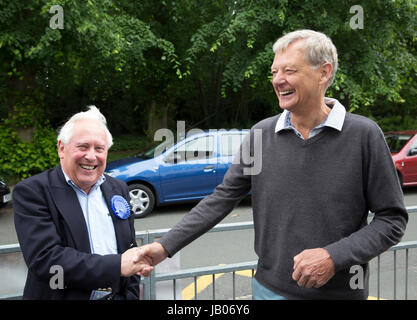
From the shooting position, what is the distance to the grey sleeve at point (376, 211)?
5.79 feet

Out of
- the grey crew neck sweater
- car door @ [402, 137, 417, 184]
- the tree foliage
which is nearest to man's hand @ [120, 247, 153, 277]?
the grey crew neck sweater

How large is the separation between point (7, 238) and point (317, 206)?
22.3ft

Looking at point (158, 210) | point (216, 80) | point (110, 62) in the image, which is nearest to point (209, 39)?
point (110, 62)

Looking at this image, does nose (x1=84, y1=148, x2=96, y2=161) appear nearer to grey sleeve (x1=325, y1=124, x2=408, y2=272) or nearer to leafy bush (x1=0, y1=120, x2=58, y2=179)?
grey sleeve (x1=325, y1=124, x2=408, y2=272)

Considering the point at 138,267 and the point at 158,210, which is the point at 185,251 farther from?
the point at 158,210

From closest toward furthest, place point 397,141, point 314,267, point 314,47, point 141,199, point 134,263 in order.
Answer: point 314,267, point 314,47, point 134,263, point 141,199, point 397,141

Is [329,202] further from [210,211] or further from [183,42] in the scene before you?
[183,42]

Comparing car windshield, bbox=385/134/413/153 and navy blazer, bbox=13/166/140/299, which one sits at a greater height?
navy blazer, bbox=13/166/140/299

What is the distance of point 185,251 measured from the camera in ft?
10.6

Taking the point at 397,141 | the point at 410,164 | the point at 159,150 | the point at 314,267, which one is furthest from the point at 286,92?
the point at 397,141

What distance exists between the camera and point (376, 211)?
6.06 ft

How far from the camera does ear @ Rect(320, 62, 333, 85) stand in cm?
195

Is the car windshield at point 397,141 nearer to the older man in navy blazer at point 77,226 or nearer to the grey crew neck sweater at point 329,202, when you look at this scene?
the grey crew neck sweater at point 329,202

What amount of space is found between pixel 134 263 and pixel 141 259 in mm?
47
